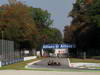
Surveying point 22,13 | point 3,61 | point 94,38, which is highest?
point 22,13

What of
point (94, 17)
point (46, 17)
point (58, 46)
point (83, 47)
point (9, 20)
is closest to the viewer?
point (94, 17)

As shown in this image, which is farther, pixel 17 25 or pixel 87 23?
pixel 87 23

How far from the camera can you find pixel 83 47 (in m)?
99.4

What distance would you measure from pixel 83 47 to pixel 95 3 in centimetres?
1563

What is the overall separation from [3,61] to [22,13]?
51.2 m

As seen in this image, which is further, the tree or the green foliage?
the tree

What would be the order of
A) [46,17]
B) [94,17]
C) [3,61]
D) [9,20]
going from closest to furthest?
[3,61], [94,17], [9,20], [46,17]

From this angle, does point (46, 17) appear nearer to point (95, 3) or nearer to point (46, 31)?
point (46, 31)

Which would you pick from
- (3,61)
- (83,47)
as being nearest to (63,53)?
(83,47)

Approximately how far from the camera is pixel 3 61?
43156 mm

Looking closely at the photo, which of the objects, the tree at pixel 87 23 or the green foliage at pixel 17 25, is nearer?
the green foliage at pixel 17 25

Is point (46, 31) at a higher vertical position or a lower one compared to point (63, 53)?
higher

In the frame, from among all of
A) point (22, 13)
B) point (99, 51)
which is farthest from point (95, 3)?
point (22, 13)

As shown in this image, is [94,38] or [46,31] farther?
[46,31]
